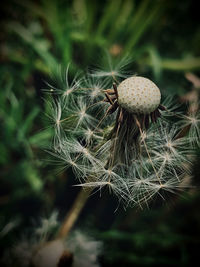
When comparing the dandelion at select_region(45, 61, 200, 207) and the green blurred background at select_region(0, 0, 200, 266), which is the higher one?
the dandelion at select_region(45, 61, 200, 207)

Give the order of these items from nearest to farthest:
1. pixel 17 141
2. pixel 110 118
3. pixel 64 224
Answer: pixel 110 118
pixel 64 224
pixel 17 141

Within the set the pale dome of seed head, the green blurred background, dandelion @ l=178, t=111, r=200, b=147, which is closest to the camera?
the pale dome of seed head

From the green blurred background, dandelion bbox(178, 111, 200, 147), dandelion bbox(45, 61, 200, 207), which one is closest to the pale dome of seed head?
dandelion bbox(45, 61, 200, 207)

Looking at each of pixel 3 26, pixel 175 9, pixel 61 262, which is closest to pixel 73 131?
pixel 61 262

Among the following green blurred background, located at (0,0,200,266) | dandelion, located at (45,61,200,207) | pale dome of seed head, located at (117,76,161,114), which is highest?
pale dome of seed head, located at (117,76,161,114)

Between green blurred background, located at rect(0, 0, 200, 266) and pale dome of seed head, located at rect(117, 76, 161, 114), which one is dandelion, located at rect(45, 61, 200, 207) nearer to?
pale dome of seed head, located at rect(117, 76, 161, 114)

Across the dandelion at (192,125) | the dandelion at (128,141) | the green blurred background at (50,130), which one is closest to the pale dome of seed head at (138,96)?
the dandelion at (128,141)

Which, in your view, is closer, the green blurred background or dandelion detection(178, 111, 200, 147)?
dandelion detection(178, 111, 200, 147)

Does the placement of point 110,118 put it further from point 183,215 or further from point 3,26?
point 3,26
